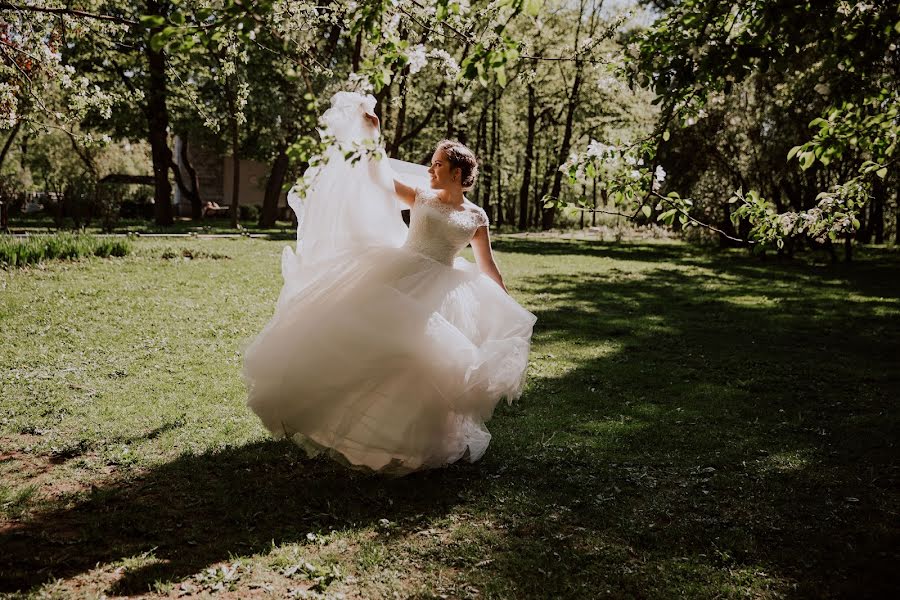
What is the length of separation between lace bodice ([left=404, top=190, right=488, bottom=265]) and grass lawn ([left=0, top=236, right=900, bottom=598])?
6.44 feet

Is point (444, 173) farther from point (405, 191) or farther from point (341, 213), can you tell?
point (341, 213)

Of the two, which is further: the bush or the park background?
the bush

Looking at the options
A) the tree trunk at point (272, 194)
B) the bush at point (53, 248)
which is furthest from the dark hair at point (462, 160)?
the tree trunk at point (272, 194)

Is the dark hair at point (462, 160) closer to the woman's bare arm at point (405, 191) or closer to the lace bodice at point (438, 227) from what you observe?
the lace bodice at point (438, 227)

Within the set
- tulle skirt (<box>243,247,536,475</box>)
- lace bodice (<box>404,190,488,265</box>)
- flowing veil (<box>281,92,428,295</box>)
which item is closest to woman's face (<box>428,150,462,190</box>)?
lace bodice (<box>404,190,488,265</box>)

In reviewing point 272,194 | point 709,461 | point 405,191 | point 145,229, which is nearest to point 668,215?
point 405,191

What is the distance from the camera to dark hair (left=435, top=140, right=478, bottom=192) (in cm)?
563

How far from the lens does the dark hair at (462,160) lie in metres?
5.63

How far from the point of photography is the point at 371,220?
5.58 metres

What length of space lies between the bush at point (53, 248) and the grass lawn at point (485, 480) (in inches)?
114

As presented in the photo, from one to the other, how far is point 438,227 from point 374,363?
1327 millimetres

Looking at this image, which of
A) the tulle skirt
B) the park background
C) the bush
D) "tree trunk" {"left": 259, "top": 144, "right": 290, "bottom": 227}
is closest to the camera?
the park background

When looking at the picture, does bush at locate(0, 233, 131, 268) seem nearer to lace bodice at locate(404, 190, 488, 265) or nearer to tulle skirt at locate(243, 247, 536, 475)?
tulle skirt at locate(243, 247, 536, 475)

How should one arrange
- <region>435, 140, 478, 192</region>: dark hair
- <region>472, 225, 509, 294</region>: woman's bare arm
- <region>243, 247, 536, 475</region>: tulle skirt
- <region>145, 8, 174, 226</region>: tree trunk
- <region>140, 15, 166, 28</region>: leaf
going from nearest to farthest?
<region>140, 15, 166, 28</region>: leaf, <region>243, 247, 536, 475</region>: tulle skirt, <region>435, 140, 478, 192</region>: dark hair, <region>472, 225, 509, 294</region>: woman's bare arm, <region>145, 8, 174, 226</region>: tree trunk
